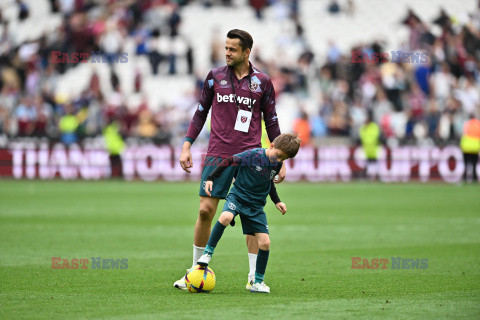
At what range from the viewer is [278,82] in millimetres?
28734

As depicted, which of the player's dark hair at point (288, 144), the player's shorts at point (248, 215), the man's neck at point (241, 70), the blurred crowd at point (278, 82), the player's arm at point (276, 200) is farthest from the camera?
the blurred crowd at point (278, 82)

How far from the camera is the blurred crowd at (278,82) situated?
88.6ft

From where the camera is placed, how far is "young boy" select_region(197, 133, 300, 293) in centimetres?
716

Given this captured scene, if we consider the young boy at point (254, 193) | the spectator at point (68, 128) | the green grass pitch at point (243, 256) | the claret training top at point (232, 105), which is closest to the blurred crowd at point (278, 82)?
the spectator at point (68, 128)

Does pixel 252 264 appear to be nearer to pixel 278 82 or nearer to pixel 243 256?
pixel 243 256

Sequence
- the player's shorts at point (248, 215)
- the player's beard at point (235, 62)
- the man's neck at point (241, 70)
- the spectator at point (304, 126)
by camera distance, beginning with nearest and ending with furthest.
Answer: the player's shorts at point (248, 215), the player's beard at point (235, 62), the man's neck at point (241, 70), the spectator at point (304, 126)

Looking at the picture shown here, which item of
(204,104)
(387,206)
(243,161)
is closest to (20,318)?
(243,161)

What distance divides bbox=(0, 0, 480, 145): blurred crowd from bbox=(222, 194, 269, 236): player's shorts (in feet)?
59.9

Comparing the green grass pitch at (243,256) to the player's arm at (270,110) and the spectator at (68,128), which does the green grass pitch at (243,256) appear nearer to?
the player's arm at (270,110)

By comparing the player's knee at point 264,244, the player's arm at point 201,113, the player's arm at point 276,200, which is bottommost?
the player's knee at point 264,244

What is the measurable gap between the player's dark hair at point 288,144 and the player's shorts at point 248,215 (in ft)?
2.12

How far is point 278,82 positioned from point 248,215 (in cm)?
2178

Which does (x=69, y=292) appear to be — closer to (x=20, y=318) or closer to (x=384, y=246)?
(x=20, y=318)

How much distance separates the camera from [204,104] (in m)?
7.92
